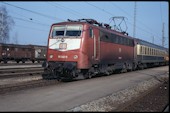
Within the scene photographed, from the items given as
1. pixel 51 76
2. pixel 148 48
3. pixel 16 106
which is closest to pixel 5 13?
pixel 148 48

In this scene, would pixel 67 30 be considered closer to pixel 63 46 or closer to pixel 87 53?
pixel 63 46

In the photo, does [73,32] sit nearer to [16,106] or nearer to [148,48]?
[16,106]

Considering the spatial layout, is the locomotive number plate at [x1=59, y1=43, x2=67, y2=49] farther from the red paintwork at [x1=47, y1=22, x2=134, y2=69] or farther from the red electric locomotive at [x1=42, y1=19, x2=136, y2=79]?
the red paintwork at [x1=47, y1=22, x2=134, y2=69]

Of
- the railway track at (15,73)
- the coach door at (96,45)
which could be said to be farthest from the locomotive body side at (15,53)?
the coach door at (96,45)

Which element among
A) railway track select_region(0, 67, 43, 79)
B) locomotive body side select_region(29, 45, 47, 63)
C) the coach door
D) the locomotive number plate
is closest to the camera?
the locomotive number plate

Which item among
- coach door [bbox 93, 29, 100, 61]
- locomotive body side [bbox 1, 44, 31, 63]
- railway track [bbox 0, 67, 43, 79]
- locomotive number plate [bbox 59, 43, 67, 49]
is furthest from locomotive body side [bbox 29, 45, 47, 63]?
locomotive number plate [bbox 59, 43, 67, 49]

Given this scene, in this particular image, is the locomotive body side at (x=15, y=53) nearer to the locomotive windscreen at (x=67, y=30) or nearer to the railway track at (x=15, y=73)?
the railway track at (x=15, y=73)

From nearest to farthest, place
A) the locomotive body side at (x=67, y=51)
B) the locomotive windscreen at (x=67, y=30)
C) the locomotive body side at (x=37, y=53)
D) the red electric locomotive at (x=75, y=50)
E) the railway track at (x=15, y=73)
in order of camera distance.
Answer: the locomotive body side at (x=67, y=51), the red electric locomotive at (x=75, y=50), the locomotive windscreen at (x=67, y=30), the railway track at (x=15, y=73), the locomotive body side at (x=37, y=53)

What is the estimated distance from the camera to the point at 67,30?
685 inches

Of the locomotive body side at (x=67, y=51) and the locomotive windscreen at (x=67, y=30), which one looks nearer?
the locomotive body side at (x=67, y=51)

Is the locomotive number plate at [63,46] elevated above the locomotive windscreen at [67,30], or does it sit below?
below

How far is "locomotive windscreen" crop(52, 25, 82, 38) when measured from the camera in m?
17.1

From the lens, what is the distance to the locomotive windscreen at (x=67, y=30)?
1713 cm

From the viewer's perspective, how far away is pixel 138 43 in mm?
31422
